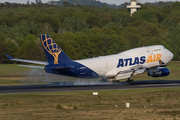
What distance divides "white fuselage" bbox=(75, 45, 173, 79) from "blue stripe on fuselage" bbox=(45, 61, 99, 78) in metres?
0.65

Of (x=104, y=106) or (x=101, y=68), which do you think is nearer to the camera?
(x=104, y=106)

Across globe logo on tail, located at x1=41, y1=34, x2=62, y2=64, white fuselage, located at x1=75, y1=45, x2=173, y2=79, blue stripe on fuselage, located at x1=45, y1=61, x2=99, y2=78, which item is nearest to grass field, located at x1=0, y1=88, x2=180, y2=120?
blue stripe on fuselage, located at x1=45, y1=61, x2=99, y2=78

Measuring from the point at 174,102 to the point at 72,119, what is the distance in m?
12.6

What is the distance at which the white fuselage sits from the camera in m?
52.9

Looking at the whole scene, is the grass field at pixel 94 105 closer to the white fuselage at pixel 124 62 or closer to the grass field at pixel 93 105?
the grass field at pixel 93 105

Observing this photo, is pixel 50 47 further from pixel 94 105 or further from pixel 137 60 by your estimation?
pixel 94 105

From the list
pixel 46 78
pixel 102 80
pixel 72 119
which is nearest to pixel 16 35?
pixel 46 78

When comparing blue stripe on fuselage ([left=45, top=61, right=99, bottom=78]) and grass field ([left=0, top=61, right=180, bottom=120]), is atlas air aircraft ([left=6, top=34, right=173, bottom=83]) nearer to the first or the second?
blue stripe on fuselage ([left=45, top=61, right=99, bottom=78])

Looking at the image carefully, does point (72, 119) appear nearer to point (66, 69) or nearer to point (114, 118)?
point (114, 118)

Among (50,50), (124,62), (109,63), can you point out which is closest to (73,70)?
(50,50)

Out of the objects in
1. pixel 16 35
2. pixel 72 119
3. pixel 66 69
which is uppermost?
pixel 16 35

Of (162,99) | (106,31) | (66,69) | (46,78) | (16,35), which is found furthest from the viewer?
(106,31)

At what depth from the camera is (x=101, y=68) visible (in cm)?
5303

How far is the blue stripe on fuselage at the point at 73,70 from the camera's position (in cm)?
4928
